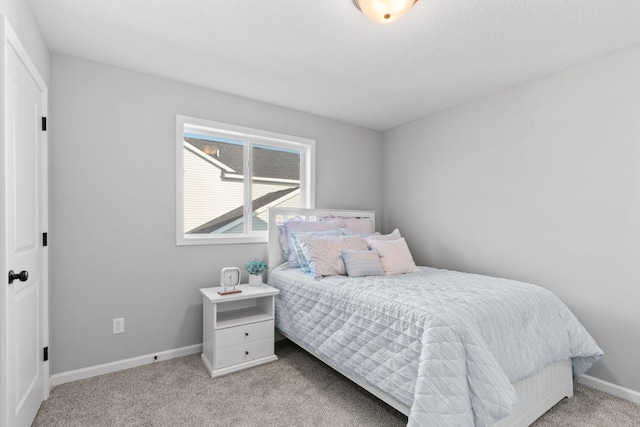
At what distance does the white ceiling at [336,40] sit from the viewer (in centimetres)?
183

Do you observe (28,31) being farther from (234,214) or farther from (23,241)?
(234,214)

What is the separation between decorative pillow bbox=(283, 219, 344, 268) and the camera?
3.06m

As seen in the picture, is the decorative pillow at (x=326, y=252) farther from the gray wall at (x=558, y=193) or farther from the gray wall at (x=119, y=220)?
the gray wall at (x=558, y=193)

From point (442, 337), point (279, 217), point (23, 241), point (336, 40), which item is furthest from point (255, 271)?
point (336, 40)

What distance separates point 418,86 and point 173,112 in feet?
7.07

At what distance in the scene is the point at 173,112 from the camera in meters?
2.76

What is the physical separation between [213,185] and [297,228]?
91 centimetres

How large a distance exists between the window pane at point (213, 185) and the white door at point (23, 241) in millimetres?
1047

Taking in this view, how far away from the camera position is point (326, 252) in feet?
8.89

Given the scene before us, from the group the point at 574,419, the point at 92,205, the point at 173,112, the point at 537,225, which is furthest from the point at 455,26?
the point at 92,205

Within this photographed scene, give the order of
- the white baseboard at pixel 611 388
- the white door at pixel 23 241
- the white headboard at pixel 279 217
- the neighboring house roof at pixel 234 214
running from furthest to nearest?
the white headboard at pixel 279 217, the neighboring house roof at pixel 234 214, the white baseboard at pixel 611 388, the white door at pixel 23 241

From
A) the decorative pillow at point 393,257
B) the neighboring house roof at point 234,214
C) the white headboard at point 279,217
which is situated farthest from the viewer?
the white headboard at point 279,217

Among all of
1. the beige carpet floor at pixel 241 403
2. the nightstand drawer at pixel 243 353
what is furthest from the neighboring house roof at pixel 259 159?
the beige carpet floor at pixel 241 403

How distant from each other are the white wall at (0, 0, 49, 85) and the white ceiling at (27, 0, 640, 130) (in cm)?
7
